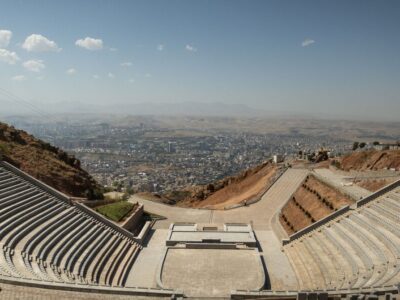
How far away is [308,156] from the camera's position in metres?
57.7

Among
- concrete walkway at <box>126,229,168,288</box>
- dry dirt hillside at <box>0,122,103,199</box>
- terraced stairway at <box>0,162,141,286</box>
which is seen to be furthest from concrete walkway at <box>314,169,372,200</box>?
dry dirt hillside at <box>0,122,103,199</box>

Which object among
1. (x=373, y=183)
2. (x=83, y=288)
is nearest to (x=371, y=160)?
(x=373, y=183)

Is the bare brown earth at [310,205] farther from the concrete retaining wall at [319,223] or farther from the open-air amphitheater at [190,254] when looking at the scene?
the concrete retaining wall at [319,223]

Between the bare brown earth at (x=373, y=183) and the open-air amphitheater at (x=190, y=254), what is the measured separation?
163cm

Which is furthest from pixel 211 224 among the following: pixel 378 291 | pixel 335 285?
pixel 378 291

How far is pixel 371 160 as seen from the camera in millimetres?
50219

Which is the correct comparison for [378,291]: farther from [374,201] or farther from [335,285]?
[374,201]

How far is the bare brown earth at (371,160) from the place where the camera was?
47.1 meters

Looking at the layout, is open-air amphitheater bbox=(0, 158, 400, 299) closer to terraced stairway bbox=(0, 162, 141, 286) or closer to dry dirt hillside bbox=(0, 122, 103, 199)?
terraced stairway bbox=(0, 162, 141, 286)

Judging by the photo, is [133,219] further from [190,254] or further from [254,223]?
[254,223]

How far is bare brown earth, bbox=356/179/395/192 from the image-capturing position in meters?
33.9

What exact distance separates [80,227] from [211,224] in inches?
453

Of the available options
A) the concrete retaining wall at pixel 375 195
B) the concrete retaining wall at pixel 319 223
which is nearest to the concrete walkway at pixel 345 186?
the concrete retaining wall at pixel 375 195

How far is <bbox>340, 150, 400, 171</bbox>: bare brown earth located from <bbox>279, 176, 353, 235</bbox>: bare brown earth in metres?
11.9
